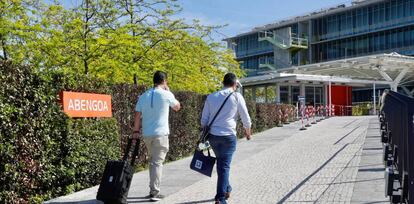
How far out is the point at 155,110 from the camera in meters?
7.23

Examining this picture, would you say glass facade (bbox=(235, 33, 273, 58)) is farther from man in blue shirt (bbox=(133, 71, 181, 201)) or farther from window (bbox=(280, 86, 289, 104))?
man in blue shirt (bbox=(133, 71, 181, 201))

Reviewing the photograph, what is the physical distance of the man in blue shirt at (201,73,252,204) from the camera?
263 inches

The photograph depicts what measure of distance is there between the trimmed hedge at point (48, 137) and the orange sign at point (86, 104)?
11cm

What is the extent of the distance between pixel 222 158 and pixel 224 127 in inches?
16.2

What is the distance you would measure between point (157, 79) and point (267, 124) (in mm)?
19119

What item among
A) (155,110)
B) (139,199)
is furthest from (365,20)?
(139,199)

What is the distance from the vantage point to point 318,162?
11.6 meters

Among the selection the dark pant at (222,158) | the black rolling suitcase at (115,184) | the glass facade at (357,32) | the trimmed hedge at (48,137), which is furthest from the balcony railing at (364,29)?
the black rolling suitcase at (115,184)

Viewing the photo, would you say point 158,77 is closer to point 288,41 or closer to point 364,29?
point 364,29

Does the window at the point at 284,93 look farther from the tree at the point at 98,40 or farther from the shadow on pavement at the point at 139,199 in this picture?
the shadow on pavement at the point at 139,199

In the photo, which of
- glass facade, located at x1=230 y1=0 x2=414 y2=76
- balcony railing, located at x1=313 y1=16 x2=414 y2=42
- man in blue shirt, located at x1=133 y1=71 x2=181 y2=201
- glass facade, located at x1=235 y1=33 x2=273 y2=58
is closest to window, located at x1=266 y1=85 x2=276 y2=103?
glass facade, located at x1=230 y1=0 x2=414 y2=76

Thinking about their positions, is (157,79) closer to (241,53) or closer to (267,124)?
(267,124)

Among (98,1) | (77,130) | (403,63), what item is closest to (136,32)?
(98,1)

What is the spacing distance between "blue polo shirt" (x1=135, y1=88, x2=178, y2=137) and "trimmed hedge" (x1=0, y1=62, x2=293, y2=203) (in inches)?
56.1
